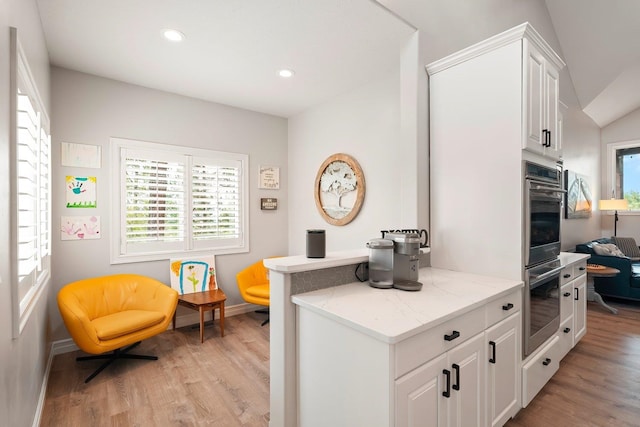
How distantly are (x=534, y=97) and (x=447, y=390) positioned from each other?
6.26ft

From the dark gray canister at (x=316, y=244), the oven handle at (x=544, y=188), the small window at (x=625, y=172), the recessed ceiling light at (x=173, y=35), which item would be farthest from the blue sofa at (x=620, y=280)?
the recessed ceiling light at (x=173, y=35)

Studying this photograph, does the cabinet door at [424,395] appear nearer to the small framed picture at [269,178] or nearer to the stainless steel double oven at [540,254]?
the stainless steel double oven at [540,254]

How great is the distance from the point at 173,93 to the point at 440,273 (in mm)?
3510

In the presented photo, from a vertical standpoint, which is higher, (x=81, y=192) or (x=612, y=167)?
(x=612, y=167)

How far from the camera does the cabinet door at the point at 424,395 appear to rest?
126 cm

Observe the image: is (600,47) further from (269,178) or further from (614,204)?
(269,178)

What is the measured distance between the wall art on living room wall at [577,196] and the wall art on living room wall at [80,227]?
636 centimetres

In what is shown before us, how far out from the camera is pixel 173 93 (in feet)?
12.5

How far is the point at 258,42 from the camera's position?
2750mm

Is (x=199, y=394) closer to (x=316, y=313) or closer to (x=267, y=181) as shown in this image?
(x=316, y=313)

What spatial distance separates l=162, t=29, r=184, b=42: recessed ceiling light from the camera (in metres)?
2.56

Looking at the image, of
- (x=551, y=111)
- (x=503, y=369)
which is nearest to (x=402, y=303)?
(x=503, y=369)

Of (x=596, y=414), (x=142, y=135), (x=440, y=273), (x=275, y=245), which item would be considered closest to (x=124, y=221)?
(x=142, y=135)

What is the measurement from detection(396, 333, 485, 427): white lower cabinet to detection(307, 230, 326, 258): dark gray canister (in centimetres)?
81
